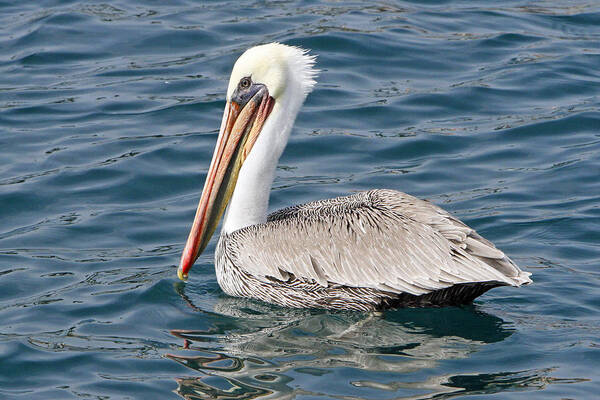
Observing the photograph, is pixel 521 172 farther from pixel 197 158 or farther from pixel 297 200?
pixel 197 158

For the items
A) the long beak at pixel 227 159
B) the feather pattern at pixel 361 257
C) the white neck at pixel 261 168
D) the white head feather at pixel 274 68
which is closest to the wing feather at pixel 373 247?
the feather pattern at pixel 361 257

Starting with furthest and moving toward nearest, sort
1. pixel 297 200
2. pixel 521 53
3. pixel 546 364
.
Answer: pixel 521 53
pixel 297 200
pixel 546 364

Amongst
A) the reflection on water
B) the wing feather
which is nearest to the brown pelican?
the wing feather

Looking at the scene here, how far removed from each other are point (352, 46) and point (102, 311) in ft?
18.2

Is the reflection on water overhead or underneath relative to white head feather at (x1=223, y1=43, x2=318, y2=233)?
underneath

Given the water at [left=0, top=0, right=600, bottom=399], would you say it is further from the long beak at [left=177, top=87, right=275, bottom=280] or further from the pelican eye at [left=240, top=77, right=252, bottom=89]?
the pelican eye at [left=240, top=77, right=252, bottom=89]

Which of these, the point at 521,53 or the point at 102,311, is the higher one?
the point at 521,53

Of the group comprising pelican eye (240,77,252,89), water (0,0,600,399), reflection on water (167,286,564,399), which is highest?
pelican eye (240,77,252,89)

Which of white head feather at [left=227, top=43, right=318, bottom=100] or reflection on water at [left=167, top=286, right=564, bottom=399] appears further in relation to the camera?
white head feather at [left=227, top=43, right=318, bottom=100]

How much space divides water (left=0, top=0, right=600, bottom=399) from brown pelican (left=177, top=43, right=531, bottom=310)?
0.16m

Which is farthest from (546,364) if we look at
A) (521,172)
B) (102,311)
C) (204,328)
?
(521,172)

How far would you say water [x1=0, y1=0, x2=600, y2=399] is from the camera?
19.1ft

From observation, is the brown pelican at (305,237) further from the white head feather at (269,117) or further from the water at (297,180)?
the water at (297,180)

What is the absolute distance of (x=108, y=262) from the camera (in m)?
7.31
